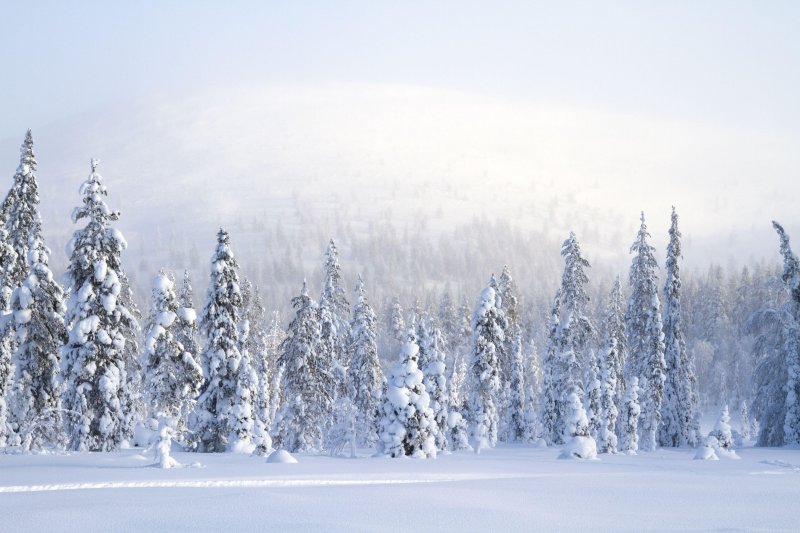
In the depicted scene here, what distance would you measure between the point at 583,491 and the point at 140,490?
27.1ft

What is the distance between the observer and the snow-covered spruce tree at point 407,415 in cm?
2858

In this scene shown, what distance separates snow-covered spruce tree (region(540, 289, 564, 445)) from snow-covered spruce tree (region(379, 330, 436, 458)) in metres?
25.3

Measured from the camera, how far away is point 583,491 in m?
14.1

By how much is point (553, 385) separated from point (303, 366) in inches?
733

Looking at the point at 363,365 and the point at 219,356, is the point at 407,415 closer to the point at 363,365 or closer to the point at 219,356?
the point at 219,356

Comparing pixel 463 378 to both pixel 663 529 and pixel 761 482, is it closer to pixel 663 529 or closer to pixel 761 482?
pixel 761 482

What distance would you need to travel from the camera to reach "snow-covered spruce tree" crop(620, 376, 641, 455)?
48.2m

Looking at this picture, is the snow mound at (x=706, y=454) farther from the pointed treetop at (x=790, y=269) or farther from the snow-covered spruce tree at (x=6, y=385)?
the snow-covered spruce tree at (x=6, y=385)

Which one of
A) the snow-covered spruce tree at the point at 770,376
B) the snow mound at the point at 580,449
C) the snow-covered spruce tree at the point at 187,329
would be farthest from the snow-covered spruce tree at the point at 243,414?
the snow-covered spruce tree at the point at 770,376

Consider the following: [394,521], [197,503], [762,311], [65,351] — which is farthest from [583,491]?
[762,311]

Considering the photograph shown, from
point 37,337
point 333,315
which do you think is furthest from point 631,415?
point 37,337

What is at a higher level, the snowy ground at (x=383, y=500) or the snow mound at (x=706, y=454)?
the snowy ground at (x=383, y=500)

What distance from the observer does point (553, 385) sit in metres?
54.8

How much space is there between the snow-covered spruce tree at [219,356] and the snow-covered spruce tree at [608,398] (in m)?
23.9
